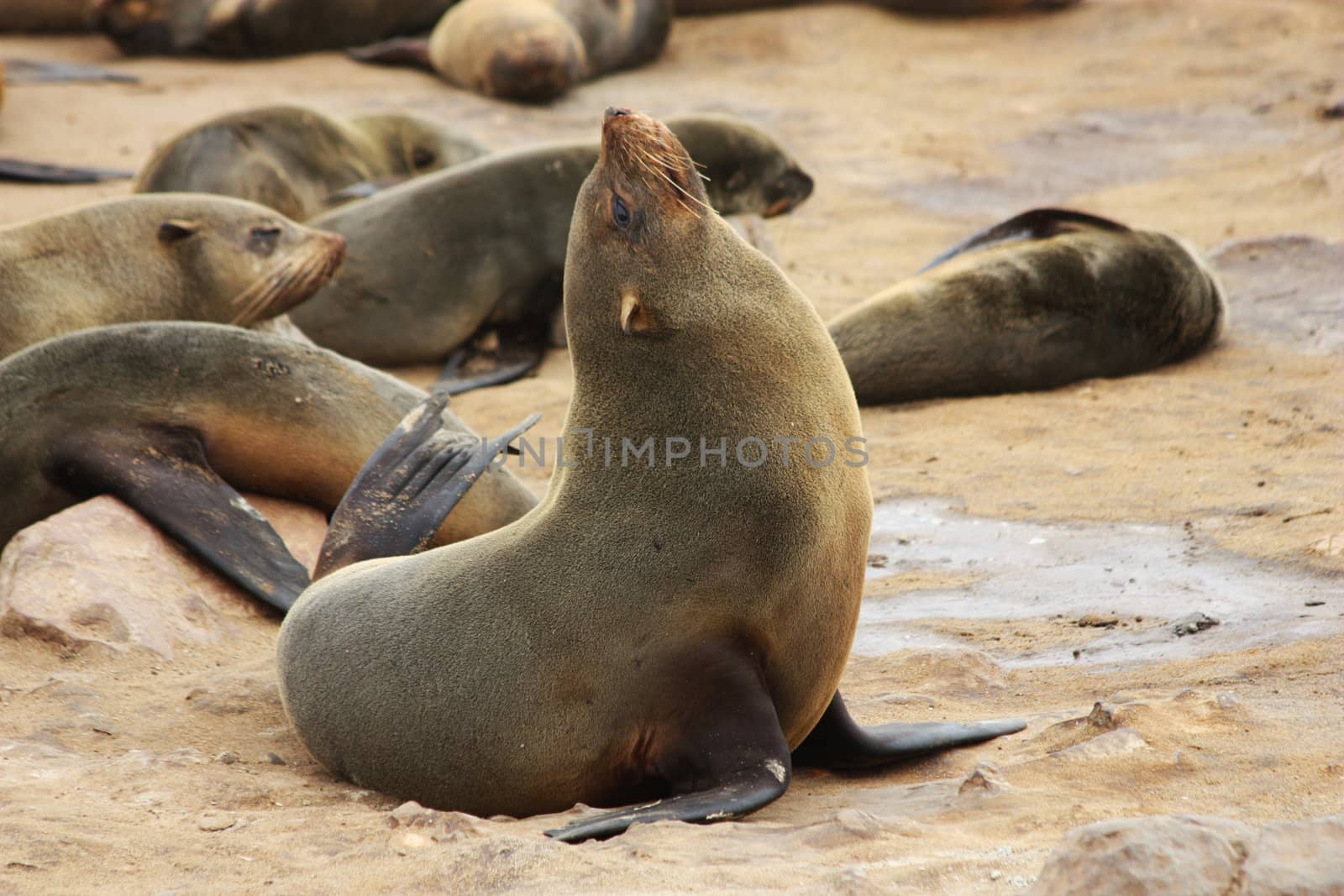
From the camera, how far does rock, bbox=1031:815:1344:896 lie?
6.38ft

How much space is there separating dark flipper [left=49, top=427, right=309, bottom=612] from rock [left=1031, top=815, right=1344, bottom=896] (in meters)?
2.90

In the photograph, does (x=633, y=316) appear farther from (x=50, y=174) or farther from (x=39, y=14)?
(x=39, y=14)

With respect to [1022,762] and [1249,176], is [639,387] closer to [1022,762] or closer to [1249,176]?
[1022,762]

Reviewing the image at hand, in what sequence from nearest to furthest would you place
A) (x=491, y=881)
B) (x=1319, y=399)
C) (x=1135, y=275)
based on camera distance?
(x=491, y=881) → (x=1319, y=399) → (x=1135, y=275)

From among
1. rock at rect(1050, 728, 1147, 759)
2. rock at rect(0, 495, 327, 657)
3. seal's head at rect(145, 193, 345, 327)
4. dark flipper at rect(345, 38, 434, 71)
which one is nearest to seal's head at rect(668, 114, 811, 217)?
seal's head at rect(145, 193, 345, 327)

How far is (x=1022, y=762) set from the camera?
9.81 ft

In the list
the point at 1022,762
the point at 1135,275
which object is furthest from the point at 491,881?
the point at 1135,275

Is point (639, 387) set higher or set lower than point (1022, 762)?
higher

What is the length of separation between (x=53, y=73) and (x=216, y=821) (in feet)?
37.7

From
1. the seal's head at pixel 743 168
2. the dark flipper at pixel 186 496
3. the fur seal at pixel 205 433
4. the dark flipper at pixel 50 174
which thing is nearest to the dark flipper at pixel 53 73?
the dark flipper at pixel 50 174

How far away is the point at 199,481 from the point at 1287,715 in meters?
3.20

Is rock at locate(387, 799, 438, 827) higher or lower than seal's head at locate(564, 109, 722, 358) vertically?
lower

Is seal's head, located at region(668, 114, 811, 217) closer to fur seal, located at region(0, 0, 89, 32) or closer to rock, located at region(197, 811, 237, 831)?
rock, located at region(197, 811, 237, 831)

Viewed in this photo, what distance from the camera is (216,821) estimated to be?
9.28 ft
